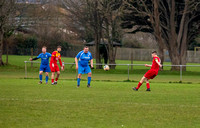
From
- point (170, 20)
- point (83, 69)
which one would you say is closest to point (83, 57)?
point (83, 69)

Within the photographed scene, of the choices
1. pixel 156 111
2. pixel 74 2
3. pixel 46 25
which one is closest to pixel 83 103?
pixel 156 111

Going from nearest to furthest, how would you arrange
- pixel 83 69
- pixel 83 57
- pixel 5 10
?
pixel 83 57 → pixel 83 69 → pixel 5 10

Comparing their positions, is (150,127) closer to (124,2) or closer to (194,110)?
(194,110)

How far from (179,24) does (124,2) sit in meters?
7.67

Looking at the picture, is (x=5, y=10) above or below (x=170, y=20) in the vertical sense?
above

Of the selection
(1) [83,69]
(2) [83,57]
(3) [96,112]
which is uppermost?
(2) [83,57]

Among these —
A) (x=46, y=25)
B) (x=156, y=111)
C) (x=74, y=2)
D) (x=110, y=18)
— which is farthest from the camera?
(x=46, y=25)

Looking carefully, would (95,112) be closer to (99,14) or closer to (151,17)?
(151,17)

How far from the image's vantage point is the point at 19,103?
11.3 m

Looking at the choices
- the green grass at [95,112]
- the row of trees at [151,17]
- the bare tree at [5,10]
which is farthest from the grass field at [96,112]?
the bare tree at [5,10]

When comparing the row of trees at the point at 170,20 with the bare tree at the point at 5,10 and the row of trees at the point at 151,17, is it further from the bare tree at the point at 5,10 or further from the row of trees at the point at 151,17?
the bare tree at the point at 5,10

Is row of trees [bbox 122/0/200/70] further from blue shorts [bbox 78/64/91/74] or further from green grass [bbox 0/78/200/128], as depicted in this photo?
green grass [bbox 0/78/200/128]

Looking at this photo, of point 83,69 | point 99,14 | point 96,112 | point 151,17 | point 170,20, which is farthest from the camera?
point 99,14

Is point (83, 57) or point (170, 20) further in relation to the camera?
point (170, 20)
